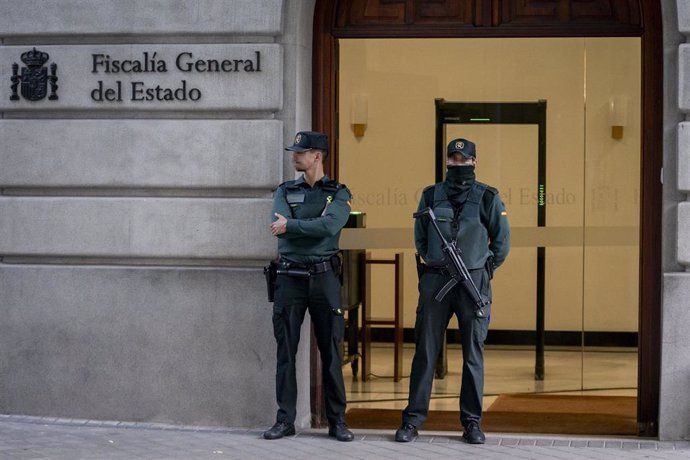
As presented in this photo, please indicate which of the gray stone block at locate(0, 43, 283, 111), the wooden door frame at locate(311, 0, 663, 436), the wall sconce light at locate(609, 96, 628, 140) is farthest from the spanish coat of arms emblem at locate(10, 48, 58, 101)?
the wall sconce light at locate(609, 96, 628, 140)

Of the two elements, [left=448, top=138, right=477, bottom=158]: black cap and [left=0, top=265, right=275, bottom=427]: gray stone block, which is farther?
[left=0, top=265, right=275, bottom=427]: gray stone block

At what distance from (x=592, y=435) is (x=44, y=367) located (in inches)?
161

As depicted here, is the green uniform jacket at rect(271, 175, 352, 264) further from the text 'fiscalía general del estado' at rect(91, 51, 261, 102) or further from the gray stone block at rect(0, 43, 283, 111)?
the text 'fiscalía general del estado' at rect(91, 51, 261, 102)

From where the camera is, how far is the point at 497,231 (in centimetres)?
945

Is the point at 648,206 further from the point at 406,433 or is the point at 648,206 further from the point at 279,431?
the point at 279,431

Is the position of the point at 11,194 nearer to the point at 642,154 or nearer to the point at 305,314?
the point at 305,314

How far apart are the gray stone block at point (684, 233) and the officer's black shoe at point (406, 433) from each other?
2.18m

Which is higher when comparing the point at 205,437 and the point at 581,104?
the point at 581,104

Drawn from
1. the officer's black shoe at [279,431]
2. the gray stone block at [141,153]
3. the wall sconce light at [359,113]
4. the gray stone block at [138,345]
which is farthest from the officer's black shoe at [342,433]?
the wall sconce light at [359,113]

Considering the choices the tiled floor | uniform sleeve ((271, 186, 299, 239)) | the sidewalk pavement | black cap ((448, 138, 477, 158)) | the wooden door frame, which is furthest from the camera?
the tiled floor

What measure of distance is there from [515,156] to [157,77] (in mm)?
2770

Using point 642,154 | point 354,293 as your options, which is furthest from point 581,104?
point 354,293

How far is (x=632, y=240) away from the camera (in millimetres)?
10336

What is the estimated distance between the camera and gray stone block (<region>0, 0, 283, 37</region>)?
10.1m
